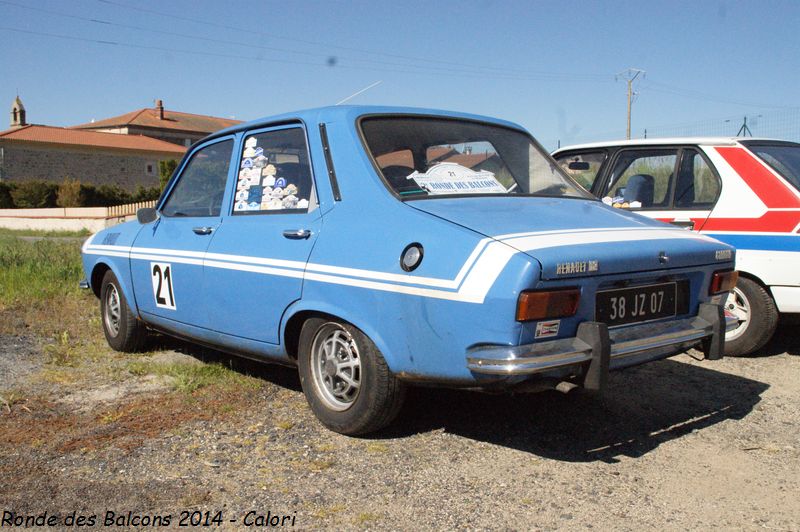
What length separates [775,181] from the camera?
6012 millimetres

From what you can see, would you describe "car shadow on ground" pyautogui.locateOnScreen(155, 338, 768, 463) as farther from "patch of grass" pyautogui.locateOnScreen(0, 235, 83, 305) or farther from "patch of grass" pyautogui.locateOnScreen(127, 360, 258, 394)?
"patch of grass" pyautogui.locateOnScreen(0, 235, 83, 305)

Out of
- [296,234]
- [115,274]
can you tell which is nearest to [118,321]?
[115,274]

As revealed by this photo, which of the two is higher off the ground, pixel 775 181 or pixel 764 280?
pixel 775 181

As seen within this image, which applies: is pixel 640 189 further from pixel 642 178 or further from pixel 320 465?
pixel 320 465

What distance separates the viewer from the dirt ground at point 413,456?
3.23 meters

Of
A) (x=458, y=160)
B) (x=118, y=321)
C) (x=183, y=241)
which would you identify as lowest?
(x=118, y=321)

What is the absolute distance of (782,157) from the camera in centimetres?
629

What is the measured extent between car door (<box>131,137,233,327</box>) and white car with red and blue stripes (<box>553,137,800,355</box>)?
11.8 ft

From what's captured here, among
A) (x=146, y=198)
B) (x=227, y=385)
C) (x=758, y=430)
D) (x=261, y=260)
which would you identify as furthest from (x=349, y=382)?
(x=146, y=198)

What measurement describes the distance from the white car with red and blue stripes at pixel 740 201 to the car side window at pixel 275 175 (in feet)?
→ 11.3

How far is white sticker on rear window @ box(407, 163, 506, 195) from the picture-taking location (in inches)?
165

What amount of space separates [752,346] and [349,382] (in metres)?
3.61

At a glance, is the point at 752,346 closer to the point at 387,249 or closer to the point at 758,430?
the point at 758,430

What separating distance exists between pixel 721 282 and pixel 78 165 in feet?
215
